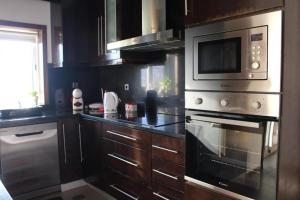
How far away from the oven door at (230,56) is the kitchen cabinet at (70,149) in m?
1.81

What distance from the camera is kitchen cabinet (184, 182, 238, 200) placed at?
1536mm

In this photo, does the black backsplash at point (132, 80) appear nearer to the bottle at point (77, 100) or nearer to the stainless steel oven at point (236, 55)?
the bottle at point (77, 100)

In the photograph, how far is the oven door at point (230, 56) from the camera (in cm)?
131

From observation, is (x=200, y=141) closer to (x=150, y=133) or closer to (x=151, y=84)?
(x=150, y=133)

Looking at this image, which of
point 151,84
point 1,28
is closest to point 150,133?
point 151,84

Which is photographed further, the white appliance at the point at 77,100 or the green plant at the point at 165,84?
the white appliance at the point at 77,100

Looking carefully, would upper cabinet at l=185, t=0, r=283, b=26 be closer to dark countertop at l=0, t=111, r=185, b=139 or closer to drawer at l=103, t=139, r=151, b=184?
dark countertop at l=0, t=111, r=185, b=139

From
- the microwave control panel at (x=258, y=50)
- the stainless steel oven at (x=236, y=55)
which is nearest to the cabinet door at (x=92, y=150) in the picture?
the stainless steel oven at (x=236, y=55)

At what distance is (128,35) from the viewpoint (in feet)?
8.84

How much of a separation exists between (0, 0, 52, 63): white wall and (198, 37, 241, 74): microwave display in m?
2.41

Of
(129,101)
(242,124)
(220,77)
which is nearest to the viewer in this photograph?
(242,124)

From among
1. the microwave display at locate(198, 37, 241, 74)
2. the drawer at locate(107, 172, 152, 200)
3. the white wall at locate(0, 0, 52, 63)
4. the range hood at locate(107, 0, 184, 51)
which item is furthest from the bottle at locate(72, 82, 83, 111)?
the microwave display at locate(198, 37, 241, 74)

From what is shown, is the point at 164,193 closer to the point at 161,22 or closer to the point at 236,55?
the point at 236,55

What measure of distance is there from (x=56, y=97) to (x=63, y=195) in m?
1.25
